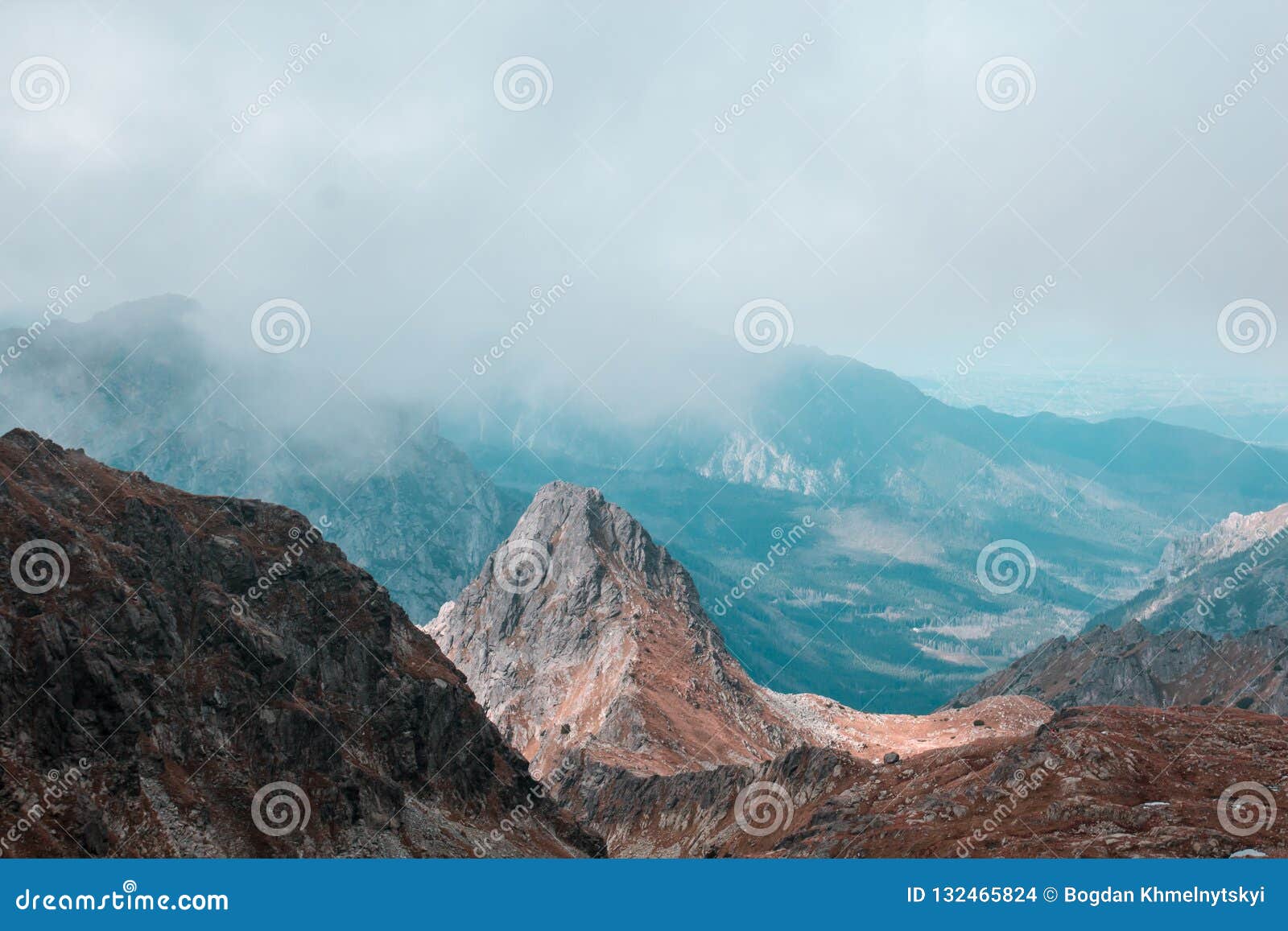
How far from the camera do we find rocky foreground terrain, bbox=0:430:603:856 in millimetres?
101125

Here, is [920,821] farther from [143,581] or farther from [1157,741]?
[143,581]

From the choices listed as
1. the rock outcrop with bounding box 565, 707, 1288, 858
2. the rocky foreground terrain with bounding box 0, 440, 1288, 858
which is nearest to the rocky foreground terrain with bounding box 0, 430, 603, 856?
the rocky foreground terrain with bounding box 0, 440, 1288, 858

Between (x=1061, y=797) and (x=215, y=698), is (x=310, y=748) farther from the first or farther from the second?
(x=1061, y=797)

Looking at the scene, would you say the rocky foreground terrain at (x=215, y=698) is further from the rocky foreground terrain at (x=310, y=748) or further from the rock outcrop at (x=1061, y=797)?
the rock outcrop at (x=1061, y=797)

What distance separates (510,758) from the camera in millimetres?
165000

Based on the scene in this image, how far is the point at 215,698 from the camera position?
120500 millimetres

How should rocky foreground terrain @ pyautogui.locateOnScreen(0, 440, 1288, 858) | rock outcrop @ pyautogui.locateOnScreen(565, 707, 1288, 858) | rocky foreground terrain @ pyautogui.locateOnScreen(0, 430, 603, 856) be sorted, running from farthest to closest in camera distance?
rocky foreground terrain @ pyautogui.locateOnScreen(0, 430, 603, 856) → rocky foreground terrain @ pyautogui.locateOnScreen(0, 440, 1288, 858) → rock outcrop @ pyautogui.locateOnScreen(565, 707, 1288, 858)

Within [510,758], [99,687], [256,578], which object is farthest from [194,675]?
[510,758]

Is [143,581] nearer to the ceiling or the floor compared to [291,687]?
nearer to the ceiling

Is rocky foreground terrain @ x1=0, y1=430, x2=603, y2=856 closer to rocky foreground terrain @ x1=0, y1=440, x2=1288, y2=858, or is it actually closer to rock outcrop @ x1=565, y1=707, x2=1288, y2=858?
rocky foreground terrain @ x1=0, y1=440, x2=1288, y2=858

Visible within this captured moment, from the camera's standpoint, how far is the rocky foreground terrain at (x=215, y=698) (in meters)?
101

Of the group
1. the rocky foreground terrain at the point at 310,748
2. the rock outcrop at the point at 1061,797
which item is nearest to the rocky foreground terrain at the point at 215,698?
the rocky foreground terrain at the point at 310,748

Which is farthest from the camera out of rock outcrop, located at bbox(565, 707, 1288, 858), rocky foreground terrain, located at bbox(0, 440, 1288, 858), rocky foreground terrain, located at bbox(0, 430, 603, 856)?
rocky foreground terrain, located at bbox(0, 430, 603, 856)

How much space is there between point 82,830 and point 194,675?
29762 mm
